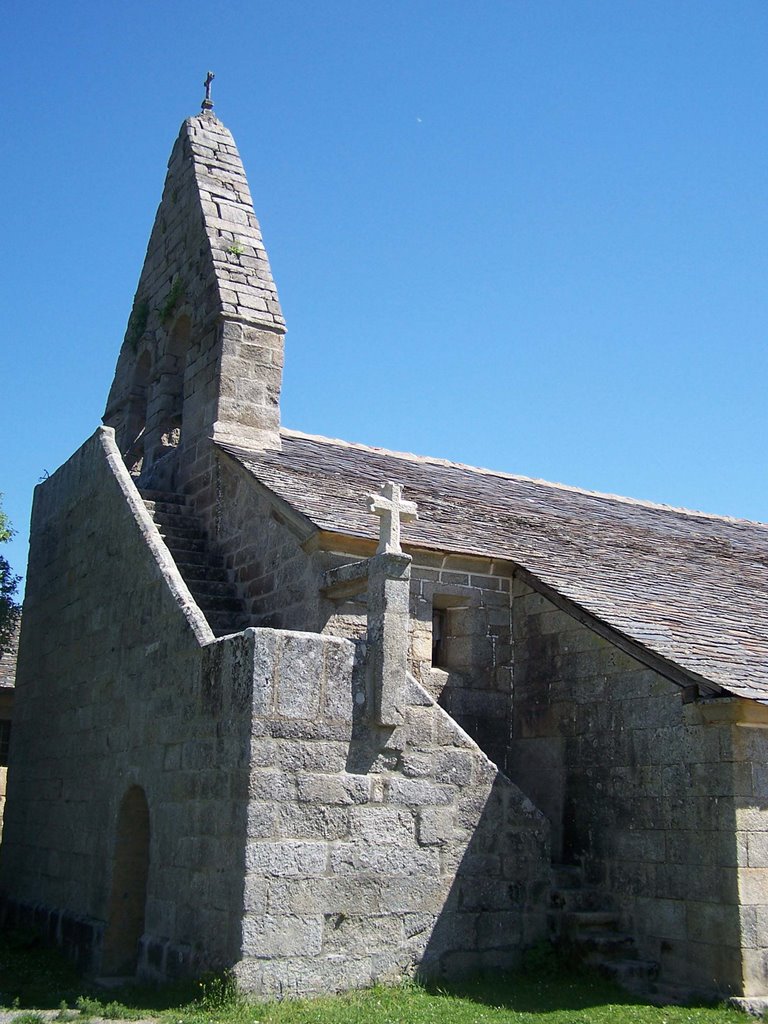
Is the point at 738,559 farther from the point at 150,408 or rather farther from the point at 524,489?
the point at 150,408

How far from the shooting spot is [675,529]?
52.2 ft

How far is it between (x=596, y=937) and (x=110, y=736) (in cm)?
454

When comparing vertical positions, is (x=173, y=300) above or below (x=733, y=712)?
above

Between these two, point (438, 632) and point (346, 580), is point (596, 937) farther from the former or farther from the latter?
point (438, 632)

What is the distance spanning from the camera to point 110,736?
404 inches

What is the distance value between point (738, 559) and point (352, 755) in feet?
26.7

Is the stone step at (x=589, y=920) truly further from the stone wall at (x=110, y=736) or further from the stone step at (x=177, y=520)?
the stone step at (x=177, y=520)

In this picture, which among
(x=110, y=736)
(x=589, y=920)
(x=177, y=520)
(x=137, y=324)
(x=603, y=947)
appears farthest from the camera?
(x=137, y=324)

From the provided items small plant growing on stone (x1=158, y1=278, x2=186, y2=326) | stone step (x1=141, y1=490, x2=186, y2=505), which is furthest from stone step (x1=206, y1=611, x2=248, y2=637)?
small plant growing on stone (x1=158, y1=278, x2=186, y2=326)

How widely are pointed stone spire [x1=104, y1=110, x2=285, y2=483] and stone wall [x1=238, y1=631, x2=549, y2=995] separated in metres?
5.62

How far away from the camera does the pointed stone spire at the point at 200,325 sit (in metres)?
13.5

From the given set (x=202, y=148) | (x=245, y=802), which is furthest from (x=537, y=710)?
(x=202, y=148)

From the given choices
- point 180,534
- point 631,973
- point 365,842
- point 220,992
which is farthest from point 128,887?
point 180,534

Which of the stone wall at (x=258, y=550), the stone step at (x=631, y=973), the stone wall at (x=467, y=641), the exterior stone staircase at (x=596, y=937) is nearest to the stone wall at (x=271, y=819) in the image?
the exterior stone staircase at (x=596, y=937)
